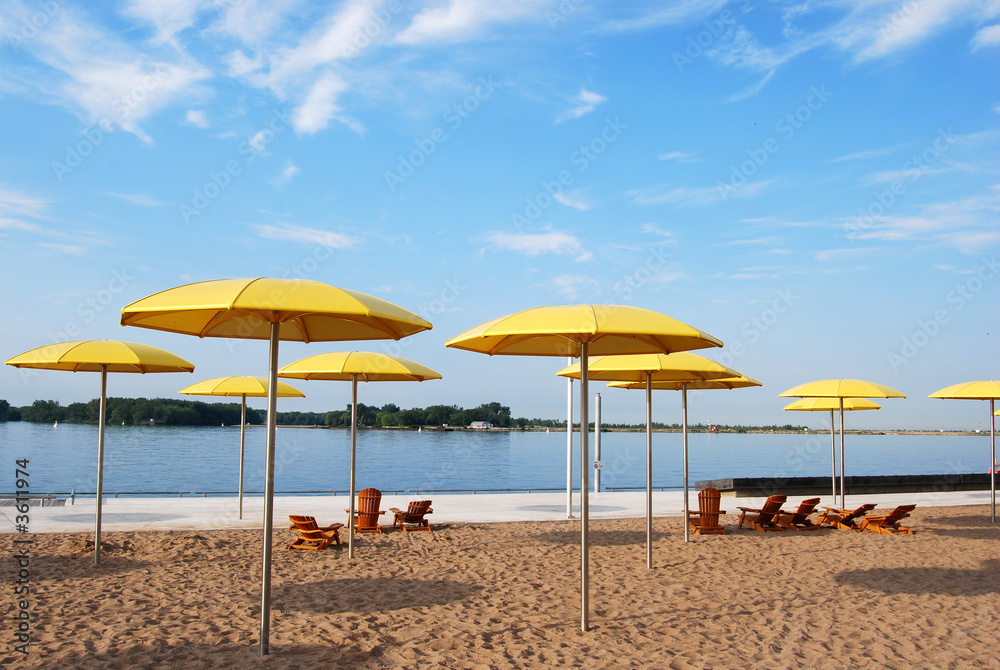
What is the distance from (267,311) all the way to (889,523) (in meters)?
10.9

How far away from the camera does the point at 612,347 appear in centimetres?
729

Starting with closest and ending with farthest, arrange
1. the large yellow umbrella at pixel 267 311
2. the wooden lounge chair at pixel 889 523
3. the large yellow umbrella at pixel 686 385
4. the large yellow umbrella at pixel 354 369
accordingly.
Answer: the large yellow umbrella at pixel 267 311 < the large yellow umbrella at pixel 354 369 < the large yellow umbrella at pixel 686 385 < the wooden lounge chair at pixel 889 523

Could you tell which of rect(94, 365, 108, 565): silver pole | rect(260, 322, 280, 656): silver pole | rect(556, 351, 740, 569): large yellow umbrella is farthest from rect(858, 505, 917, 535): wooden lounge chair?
rect(94, 365, 108, 565): silver pole

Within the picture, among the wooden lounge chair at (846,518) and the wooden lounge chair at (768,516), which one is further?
the wooden lounge chair at (846,518)

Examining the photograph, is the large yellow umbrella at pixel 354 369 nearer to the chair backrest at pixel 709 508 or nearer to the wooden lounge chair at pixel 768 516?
the chair backrest at pixel 709 508

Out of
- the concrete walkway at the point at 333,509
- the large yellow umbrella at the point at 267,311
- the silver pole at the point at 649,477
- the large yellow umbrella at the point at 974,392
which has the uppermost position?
the large yellow umbrella at the point at 267,311

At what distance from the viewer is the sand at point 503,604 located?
5160 millimetres

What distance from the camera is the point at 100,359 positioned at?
772 centimetres

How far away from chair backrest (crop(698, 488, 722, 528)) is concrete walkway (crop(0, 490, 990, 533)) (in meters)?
2.45

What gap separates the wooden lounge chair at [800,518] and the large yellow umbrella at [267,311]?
8.95 meters

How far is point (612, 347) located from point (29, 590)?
5.94m

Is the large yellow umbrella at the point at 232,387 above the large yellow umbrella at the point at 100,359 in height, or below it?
below

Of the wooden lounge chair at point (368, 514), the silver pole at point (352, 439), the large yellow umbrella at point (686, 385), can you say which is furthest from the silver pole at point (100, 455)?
the large yellow umbrella at point (686, 385)

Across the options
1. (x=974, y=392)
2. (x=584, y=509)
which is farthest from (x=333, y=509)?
(x=974, y=392)
